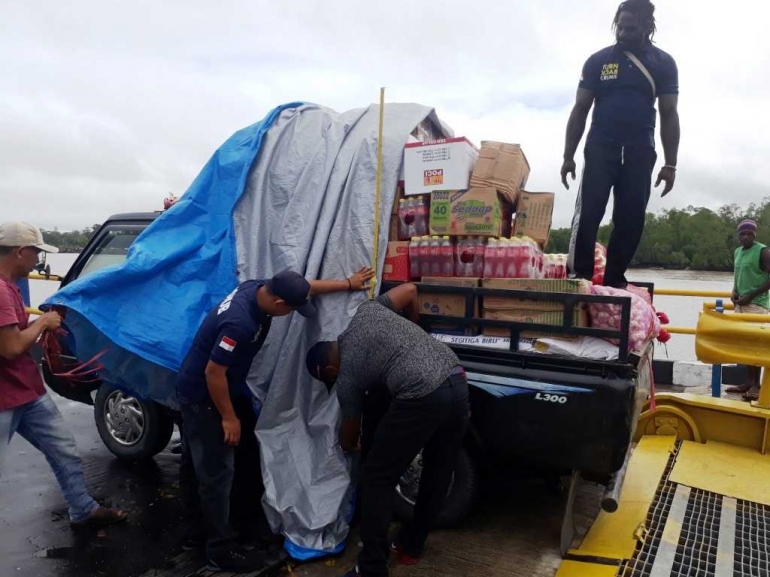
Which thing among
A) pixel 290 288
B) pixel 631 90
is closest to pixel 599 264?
pixel 631 90

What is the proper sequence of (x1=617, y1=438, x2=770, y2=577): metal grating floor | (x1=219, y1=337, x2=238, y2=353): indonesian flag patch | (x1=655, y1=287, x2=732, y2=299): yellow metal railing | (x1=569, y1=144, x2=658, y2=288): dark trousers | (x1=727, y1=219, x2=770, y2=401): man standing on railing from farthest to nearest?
(x1=727, y1=219, x2=770, y2=401): man standing on railing
(x1=655, y1=287, x2=732, y2=299): yellow metal railing
(x1=569, y1=144, x2=658, y2=288): dark trousers
(x1=219, y1=337, x2=238, y2=353): indonesian flag patch
(x1=617, y1=438, x2=770, y2=577): metal grating floor

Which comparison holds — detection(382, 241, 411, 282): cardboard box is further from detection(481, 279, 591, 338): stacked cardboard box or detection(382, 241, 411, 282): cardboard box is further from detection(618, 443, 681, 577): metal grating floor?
detection(618, 443, 681, 577): metal grating floor

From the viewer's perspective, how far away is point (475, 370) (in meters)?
3.29

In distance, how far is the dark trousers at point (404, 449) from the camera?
2869mm

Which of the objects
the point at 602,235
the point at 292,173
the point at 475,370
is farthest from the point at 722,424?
the point at 292,173

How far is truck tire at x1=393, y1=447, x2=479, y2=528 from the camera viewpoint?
11.3 feet

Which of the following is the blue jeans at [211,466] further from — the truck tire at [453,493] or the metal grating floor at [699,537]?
the metal grating floor at [699,537]

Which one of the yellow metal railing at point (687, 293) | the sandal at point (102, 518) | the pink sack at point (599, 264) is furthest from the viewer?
the yellow metal railing at point (687, 293)

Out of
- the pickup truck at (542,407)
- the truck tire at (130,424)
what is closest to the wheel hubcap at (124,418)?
the truck tire at (130,424)

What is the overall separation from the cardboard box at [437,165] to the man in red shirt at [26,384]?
2.26 m

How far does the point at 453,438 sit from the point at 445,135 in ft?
8.38

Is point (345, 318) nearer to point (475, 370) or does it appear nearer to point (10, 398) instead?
point (475, 370)

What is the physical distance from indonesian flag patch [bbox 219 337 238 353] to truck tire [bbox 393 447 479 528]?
54.3 inches

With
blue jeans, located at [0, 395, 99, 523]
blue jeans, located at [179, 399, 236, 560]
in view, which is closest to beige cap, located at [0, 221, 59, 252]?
blue jeans, located at [0, 395, 99, 523]
